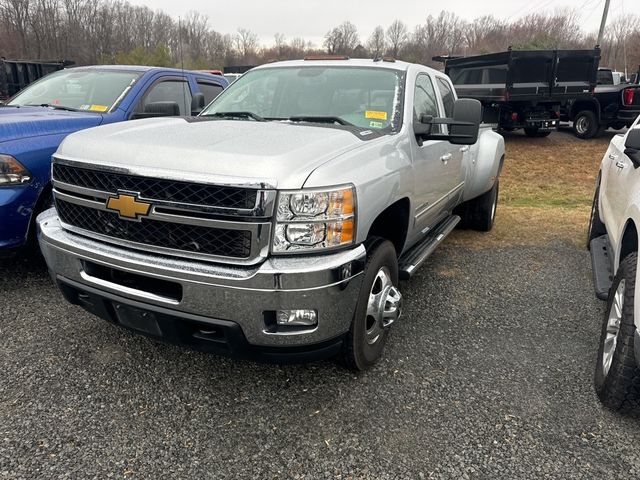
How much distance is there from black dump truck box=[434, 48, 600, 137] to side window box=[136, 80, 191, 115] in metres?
8.86

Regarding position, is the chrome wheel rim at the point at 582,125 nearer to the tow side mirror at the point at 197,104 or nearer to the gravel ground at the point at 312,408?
the gravel ground at the point at 312,408

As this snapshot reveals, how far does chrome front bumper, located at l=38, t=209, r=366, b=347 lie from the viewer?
2168 millimetres

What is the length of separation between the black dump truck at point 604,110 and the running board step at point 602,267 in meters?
9.85

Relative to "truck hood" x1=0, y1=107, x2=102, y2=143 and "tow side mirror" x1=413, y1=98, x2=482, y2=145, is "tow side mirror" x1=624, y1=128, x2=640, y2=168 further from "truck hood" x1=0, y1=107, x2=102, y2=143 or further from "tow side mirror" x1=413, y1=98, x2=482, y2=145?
"truck hood" x1=0, y1=107, x2=102, y2=143

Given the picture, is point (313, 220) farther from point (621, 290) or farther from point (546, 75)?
point (546, 75)

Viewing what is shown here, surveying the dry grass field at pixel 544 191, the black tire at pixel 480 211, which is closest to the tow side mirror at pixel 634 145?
the dry grass field at pixel 544 191

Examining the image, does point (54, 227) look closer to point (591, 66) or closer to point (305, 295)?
point (305, 295)

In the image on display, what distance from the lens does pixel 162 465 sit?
7.20 feet

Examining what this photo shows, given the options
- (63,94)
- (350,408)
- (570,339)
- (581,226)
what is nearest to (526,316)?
(570,339)

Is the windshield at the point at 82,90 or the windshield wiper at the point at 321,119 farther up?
the windshield at the point at 82,90

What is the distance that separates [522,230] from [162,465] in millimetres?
5283

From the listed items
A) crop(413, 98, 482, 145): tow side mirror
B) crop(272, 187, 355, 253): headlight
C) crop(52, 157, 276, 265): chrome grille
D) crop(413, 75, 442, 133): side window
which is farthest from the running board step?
crop(52, 157, 276, 265): chrome grille

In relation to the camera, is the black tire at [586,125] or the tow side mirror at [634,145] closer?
the tow side mirror at [634,145]

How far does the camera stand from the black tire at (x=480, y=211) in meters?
5.83
